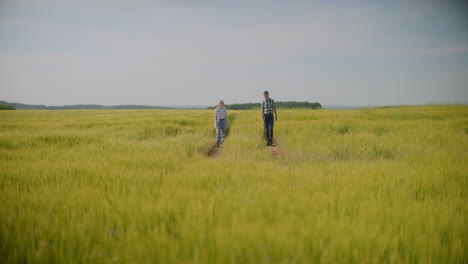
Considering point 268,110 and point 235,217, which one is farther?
point 268,110

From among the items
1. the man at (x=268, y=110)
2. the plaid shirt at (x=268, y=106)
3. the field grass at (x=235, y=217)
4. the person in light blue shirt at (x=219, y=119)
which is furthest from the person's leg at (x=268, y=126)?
the field grass at (x=235, y=217)

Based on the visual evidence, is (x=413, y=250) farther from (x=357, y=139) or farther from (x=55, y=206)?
(x=357, y=139)

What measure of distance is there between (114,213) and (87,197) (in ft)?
2.72

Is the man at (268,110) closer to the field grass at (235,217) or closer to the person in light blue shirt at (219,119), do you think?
the person in light blue shirt at (219,119)

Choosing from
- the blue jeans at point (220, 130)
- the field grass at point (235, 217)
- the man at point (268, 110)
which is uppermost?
the man at point (268, 110)

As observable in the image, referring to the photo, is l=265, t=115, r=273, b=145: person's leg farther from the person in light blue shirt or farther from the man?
the person in light blue shirt

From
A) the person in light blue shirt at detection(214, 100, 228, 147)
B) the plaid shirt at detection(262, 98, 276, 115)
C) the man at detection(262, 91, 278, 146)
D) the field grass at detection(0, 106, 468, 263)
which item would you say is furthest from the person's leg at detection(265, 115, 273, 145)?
the field grass at detection(0, 106, 468, 263)

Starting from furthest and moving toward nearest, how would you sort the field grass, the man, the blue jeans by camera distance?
the blue jeans < the man < the field grass

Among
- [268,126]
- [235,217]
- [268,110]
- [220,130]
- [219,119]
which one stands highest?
[268,110]

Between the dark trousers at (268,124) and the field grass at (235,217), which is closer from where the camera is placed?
the field grass at (235,217)

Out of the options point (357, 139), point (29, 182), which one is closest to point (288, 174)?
point (29, 182)

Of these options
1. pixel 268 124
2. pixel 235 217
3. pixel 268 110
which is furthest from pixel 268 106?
pixel 235 217

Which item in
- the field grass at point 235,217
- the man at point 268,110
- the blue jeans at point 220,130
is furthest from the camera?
the blue jeans at point 220,130

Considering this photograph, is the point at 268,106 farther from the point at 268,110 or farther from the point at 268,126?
the point at 268,126
